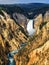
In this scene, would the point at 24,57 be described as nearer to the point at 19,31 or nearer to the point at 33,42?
the point at 33,42

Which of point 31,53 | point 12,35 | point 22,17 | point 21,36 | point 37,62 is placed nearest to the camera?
point 37,62

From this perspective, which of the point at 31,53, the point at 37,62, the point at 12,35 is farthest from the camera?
the point at 12,35

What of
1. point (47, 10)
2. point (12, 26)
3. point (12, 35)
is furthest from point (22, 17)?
point (12, 35)

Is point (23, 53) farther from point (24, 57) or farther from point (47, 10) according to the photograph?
point (47, 10)

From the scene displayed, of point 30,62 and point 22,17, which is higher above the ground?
point 30,62

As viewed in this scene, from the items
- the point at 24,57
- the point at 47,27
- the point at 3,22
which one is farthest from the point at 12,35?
the point at 24,57

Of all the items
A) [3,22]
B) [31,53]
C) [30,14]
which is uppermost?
[31,53]

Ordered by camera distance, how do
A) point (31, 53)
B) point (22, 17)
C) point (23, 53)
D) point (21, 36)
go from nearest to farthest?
point (31, 53)
point (23, 53)
point (21, 36)
point (22, 17)

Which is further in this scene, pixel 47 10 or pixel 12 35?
pixel 47 10

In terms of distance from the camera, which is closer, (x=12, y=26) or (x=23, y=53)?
(x=23, y=53)
